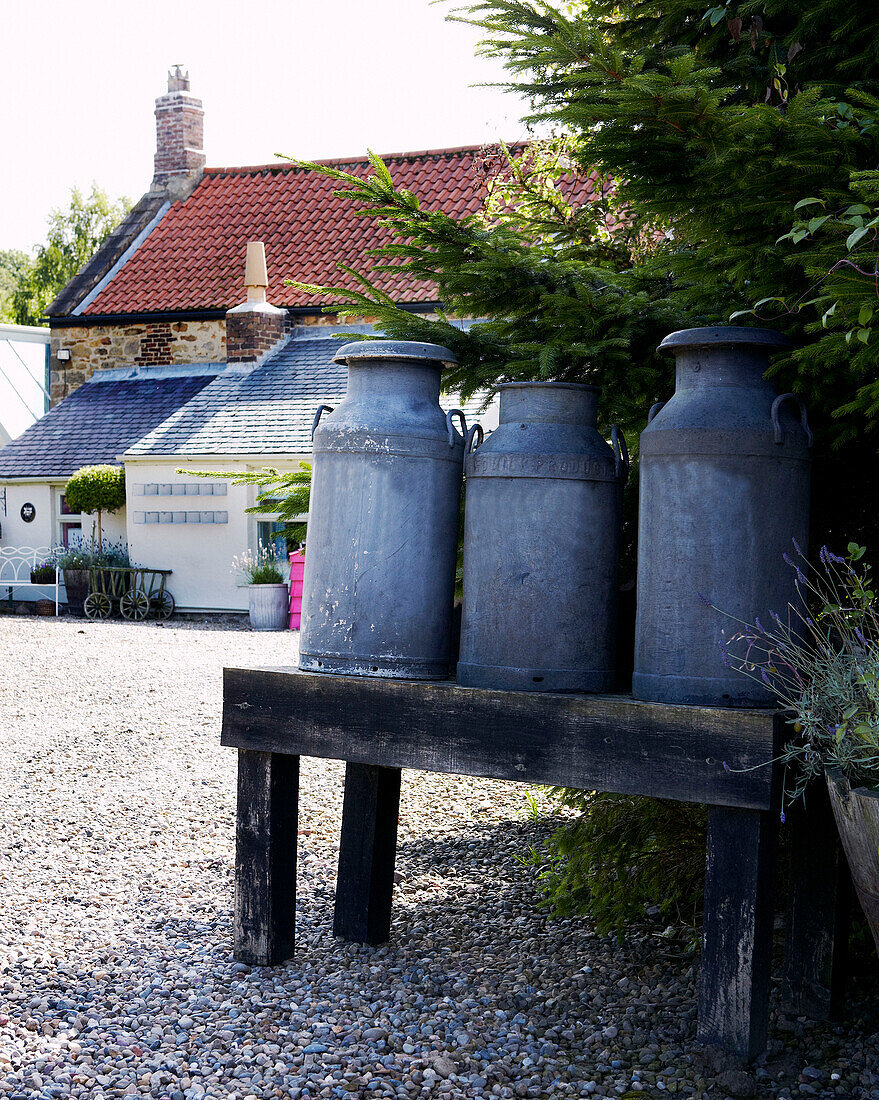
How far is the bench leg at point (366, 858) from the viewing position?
3482mm

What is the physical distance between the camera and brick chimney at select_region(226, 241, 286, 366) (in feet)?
57.8

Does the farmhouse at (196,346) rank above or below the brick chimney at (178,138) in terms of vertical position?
below

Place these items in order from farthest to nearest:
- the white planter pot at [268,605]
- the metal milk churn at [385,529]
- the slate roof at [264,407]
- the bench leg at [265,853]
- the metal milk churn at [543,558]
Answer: the slate roof at [264,407]
the white planter pot at [268,605]
the bench leg at [265,853]
the metal milk churn at [385,529]
the metal milk churn at [543,558]

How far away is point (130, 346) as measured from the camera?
19.3 metres

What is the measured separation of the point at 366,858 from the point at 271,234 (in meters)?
16.9

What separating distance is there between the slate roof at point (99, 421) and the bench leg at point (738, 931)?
15.8 metres

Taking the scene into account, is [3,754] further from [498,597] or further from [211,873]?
[498,597]

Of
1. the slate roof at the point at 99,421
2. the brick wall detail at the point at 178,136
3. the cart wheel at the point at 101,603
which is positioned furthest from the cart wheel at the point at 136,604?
the brick wall detail at the point at 178,136

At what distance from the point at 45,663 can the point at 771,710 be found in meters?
9.40

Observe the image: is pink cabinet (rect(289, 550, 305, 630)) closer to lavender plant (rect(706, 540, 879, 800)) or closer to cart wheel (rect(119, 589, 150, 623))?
cart wheel (rect(119, 589, 150, 623))

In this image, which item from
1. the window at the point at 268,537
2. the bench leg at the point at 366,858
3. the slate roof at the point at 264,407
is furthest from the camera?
the window at the point at 268,537

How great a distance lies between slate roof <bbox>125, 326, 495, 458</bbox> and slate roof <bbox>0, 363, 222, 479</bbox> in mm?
777

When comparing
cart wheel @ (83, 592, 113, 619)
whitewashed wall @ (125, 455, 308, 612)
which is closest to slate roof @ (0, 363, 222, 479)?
whitewashed wall @ (125, 455, 308, 612)

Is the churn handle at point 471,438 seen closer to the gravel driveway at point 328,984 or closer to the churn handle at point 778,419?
the churn handle at point 778,419
